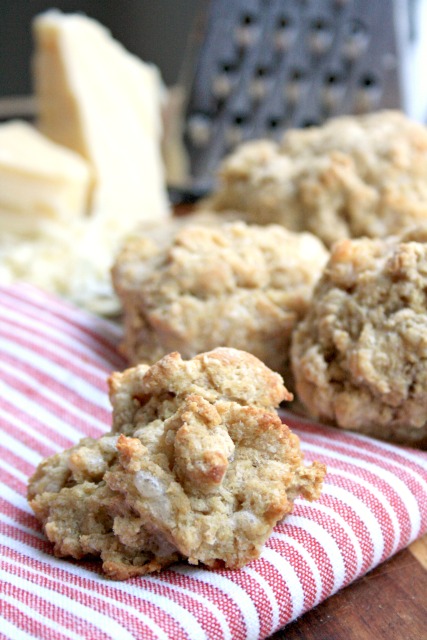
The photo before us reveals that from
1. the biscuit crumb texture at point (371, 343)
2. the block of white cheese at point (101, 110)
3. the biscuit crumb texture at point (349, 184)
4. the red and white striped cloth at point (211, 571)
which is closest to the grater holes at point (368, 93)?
the block of white cheese at point (101, 110)

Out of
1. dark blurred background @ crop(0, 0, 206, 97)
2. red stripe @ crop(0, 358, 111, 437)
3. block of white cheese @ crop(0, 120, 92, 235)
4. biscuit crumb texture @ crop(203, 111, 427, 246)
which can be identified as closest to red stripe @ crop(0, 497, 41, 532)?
red stripe @ crop(0, 358, 111, 437)

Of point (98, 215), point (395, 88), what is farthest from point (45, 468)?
point (395, 88)

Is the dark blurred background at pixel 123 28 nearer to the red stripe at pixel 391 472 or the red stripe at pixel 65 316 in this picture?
the red stripe at pixel 65 316

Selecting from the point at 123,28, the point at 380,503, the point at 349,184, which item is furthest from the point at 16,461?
the point at 123,28

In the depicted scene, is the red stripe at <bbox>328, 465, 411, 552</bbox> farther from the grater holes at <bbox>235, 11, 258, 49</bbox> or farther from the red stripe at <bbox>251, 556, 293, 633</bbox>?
the grater holes at <bbox>235, 11, 258, 49</bbox>

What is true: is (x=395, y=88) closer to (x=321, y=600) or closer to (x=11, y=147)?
(x=11, y=147)

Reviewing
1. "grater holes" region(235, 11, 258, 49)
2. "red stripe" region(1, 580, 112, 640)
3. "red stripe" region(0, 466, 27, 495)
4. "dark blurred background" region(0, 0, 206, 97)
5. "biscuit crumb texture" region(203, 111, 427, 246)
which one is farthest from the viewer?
"dark blurred background" region(0, 0, 206, 97)
